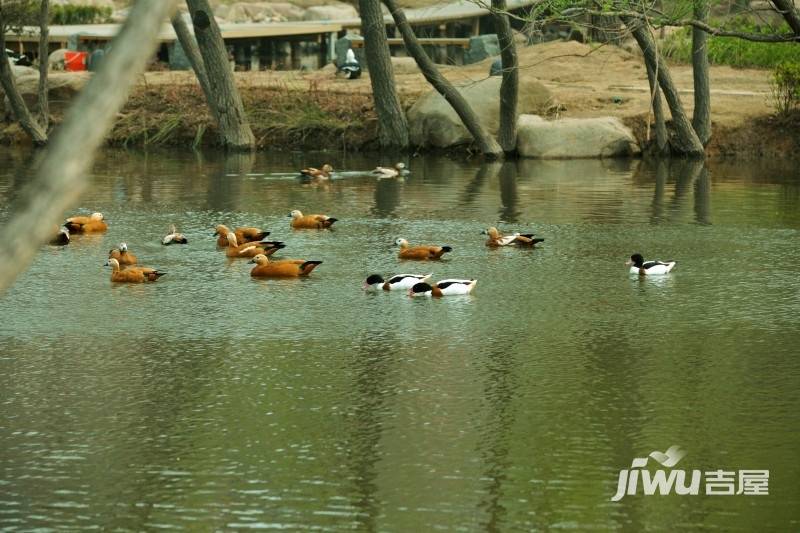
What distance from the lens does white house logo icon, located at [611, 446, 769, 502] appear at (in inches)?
368

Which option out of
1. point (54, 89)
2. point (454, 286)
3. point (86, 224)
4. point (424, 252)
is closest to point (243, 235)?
point (424, 252)

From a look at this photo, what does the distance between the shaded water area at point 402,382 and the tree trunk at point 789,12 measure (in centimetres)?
278

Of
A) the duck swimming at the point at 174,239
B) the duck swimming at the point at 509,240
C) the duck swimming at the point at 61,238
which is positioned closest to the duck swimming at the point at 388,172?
the duck swimming at the point at 174,239

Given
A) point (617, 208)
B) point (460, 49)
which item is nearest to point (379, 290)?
point (617, 208)

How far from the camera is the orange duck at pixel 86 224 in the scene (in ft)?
65.8

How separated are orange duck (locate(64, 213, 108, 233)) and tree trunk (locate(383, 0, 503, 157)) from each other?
35.1ft

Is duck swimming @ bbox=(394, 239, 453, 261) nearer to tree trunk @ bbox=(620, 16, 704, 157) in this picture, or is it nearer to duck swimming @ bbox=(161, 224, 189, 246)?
duck swimming @ bbox=(161, 224, 189, 246)

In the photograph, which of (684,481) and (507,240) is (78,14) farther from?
(684,481)

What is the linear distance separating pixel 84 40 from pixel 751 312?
3300cm

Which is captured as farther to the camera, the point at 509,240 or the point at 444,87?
the point at 444,87

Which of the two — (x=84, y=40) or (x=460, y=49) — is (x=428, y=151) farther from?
(x=84, y=40)

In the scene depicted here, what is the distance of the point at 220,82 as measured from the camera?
3250 centimetres

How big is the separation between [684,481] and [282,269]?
312 inches

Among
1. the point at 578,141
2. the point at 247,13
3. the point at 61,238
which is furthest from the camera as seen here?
the point at 247,13
